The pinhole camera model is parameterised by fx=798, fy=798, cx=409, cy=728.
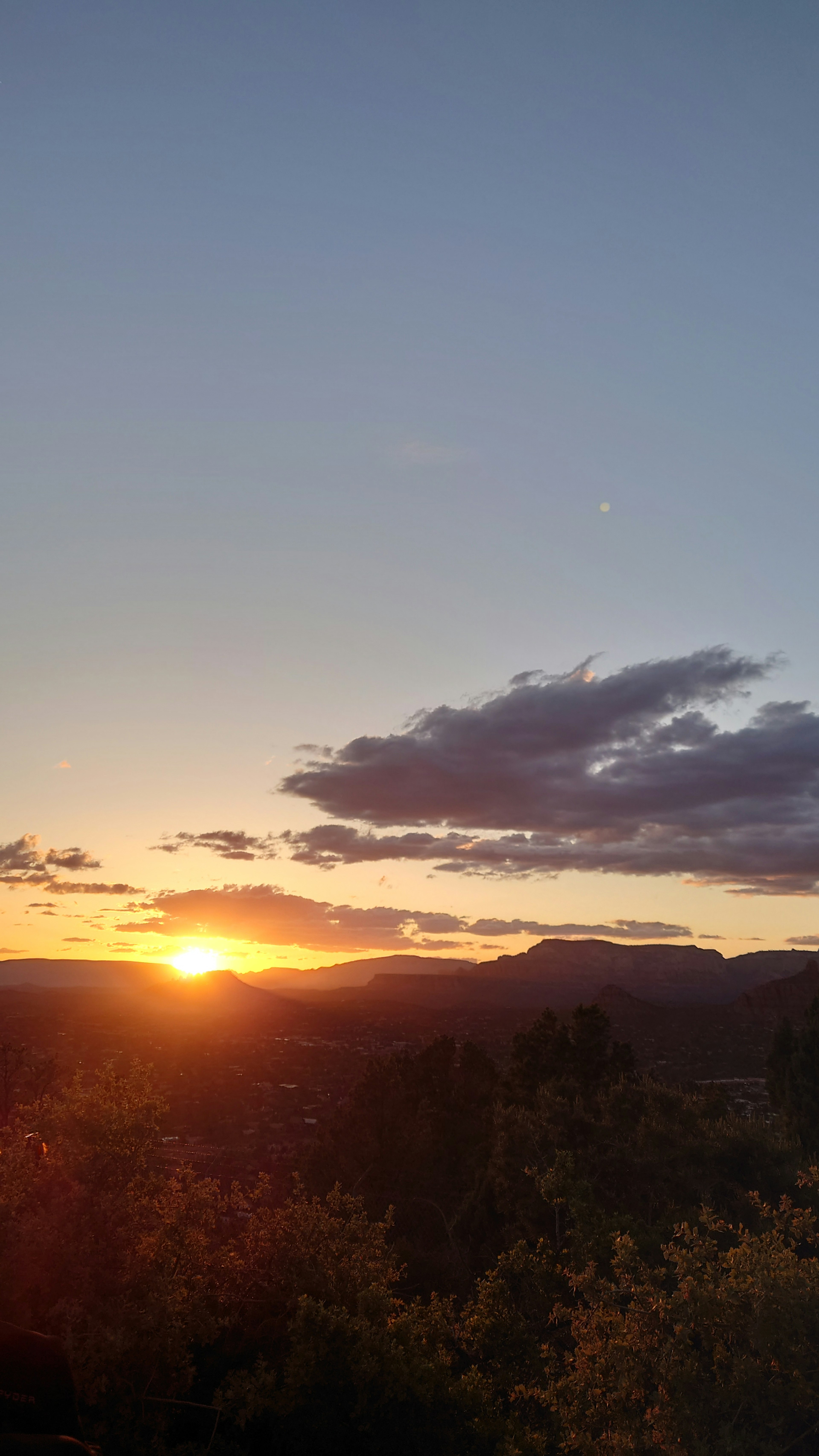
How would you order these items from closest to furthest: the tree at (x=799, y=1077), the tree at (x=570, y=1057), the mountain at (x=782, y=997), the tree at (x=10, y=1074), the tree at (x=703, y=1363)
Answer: the tree at (x=703, y=1363) < the tree at (x=799, y=1077) < the tree at (x=570, y=1057) < the tree at (x=10, y=1074) < the mountain at (x=782, y=997)

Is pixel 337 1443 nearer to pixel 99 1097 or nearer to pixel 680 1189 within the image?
pixel 99 1097

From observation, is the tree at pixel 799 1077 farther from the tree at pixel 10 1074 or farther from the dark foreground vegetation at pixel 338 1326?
the tree at pixel 10 1074

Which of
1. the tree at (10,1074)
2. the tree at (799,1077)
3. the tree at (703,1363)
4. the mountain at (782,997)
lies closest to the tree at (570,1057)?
the tree at (799,1077)

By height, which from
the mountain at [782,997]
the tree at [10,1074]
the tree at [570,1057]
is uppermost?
the tree at [570,1057]

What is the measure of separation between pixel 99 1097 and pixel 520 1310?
60.5ft

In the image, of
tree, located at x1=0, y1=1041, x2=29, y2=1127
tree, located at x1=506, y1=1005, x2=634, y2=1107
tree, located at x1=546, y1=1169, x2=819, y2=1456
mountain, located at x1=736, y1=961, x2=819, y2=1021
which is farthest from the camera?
mountain, located at x1=736, y1=961, x2=819, y2=1021

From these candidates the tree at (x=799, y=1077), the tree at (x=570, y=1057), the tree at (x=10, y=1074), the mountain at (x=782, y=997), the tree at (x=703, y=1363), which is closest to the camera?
the tree at (x=703, y=1363)

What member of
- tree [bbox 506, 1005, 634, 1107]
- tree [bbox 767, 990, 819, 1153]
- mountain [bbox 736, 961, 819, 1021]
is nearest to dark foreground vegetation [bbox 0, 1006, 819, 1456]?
tree [bbox 506, 1005, 634, 1107]

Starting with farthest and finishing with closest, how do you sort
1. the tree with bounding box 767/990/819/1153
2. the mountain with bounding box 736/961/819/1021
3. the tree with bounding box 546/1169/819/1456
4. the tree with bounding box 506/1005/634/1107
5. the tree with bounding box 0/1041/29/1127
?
the mountain with bounding box 736/961/819/1021 → the tree with bounding box 0/1041/29/1127 → the tree with bounding box 506/1005/634/1107 → the tree with bounding box 767/990/819/1153 → the tree with bounding box 546/1169/819/1456

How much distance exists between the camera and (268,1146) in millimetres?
66500

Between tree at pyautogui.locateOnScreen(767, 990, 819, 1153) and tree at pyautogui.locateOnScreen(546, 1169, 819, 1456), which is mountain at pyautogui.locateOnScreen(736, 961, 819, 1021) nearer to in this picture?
tree at pyautogui.locateOnScreen(767, 990, 819, 1153)

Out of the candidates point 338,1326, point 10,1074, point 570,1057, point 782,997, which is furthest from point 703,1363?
point 782,997

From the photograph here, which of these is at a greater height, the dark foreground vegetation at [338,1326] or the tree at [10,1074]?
the dark foreground vegetation at [338,1326]

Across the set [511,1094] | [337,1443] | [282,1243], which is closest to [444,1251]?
[511,1094]
